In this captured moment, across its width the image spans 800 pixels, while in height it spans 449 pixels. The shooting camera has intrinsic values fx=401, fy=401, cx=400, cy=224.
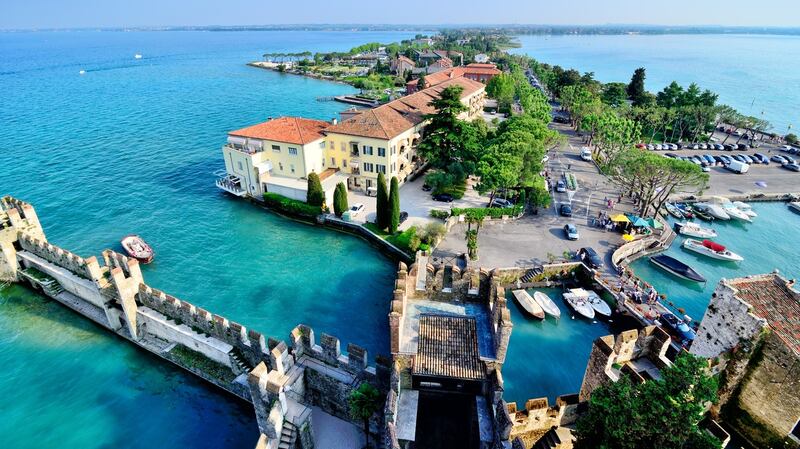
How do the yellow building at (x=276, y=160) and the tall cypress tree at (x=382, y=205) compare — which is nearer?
the tall cypress tree at (x=382, y=205)

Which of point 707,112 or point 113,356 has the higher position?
point 707,112

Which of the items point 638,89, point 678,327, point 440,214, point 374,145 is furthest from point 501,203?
point 638,89

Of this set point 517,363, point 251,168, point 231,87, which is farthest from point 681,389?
point 231,87

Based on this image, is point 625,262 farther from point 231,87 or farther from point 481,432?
point 231,87

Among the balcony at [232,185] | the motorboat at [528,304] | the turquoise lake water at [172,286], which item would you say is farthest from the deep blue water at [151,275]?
the motorboat at [528,304]

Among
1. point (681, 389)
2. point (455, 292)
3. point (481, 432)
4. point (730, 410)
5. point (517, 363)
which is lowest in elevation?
point (517, 363)

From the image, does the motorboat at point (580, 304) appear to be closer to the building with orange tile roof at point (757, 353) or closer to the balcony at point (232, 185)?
the building with orange tile roof at point (757, 353)
